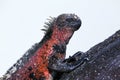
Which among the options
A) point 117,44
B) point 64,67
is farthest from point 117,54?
point 64,67

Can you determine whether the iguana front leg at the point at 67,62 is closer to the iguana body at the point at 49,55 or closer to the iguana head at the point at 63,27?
the iguana body at the point at 49,55

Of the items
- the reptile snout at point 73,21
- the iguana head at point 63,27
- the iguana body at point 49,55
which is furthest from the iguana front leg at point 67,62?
the reptile snout at point 73,21

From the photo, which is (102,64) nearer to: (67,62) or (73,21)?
(67,62)

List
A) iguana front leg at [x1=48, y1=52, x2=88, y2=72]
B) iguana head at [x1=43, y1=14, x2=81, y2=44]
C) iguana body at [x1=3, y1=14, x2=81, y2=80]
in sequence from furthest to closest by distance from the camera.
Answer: iguana head at [x1=43, y1=14, x2=81, y2=44], iguana body at [x1=3, y1=14, x2=81, y2=80], iguana front leg at [x1=48, y1=52, x2=88, y2=72]

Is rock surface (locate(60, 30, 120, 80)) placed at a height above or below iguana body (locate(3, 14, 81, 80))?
below

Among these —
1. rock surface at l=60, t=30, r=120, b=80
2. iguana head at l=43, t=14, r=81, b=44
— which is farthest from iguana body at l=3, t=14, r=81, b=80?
rock surface at l=60, t=30, r=120, b=80

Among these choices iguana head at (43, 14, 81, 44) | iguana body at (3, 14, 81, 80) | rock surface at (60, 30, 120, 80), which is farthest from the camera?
iguana head at (43, 14, 81, 44)

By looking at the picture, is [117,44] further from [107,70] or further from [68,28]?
[68,28]

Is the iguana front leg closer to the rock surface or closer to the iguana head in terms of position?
the rock surface

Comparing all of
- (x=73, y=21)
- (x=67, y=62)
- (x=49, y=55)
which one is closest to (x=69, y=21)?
(x=73, y=21)

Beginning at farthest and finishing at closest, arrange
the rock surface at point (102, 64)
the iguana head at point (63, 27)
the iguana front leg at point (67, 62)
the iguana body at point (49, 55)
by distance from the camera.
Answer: the iguana head at point (63, 27)
the iguana body at point (49, 55)
the iguana front leg at point (67, 62)
the rock surface at point (102, 64)
